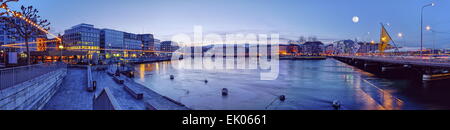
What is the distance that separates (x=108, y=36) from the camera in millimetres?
123938

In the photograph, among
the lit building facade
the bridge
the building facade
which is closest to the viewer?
the bridge

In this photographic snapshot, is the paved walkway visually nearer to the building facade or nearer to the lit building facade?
the building facade

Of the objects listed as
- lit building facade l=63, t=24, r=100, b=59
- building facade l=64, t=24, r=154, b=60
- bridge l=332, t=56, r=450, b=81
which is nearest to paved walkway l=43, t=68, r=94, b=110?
bridge l=332, t=56, r=450, b=81

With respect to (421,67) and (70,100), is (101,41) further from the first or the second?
(421,67)

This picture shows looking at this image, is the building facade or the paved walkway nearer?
the paved walkway

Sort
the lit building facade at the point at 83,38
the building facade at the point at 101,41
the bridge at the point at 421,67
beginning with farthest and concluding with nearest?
1. the building facade at the point at 101,41
2. the lit building facade at the point at 83,38
3. the bridge at the point at 421,67

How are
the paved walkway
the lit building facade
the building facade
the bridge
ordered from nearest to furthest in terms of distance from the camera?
the paved walkway < the bridge < the lit building facade < the building facade

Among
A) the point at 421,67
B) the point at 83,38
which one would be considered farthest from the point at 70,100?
the point at 83,38

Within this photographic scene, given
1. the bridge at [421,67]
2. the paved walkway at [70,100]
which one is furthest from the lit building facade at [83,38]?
the bridge at [421,67]

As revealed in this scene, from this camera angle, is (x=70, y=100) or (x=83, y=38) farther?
(x=83, y=38)

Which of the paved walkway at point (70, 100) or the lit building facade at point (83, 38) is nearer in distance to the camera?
the paved walkway at point (70, 100)

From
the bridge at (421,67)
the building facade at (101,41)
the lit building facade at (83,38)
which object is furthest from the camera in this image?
the building facade at (101,41)

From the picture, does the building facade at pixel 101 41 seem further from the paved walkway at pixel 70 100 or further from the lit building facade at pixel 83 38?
the paved walkway at pixel 70 100
